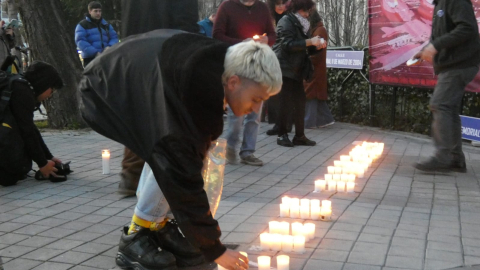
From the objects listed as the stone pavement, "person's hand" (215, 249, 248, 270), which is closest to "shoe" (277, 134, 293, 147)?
the stone pavement

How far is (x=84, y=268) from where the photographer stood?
376 cm

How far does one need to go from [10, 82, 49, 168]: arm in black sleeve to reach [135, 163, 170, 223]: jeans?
102 inches

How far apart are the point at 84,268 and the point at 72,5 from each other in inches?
777

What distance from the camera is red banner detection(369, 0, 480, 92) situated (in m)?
Result: 9.01

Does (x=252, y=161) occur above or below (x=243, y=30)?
below

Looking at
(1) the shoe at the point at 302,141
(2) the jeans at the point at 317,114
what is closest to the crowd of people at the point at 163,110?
(1) the shoe at the point at 302,141

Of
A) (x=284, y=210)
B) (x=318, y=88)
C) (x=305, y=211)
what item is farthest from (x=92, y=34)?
(x=305, y=211)

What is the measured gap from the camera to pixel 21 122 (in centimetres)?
586

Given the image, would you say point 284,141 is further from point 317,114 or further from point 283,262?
point 283,262

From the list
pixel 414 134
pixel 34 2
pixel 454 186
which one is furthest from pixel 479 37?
pixel 34 2

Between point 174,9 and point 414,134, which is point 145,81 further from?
Result: point 414,134

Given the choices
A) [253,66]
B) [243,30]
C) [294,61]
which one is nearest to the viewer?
[253,66]

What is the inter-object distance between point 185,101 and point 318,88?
7212 mm

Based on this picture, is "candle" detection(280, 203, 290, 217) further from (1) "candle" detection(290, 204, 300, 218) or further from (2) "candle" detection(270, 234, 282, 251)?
(2) "candle" detection(270, 234, 282, 251)
